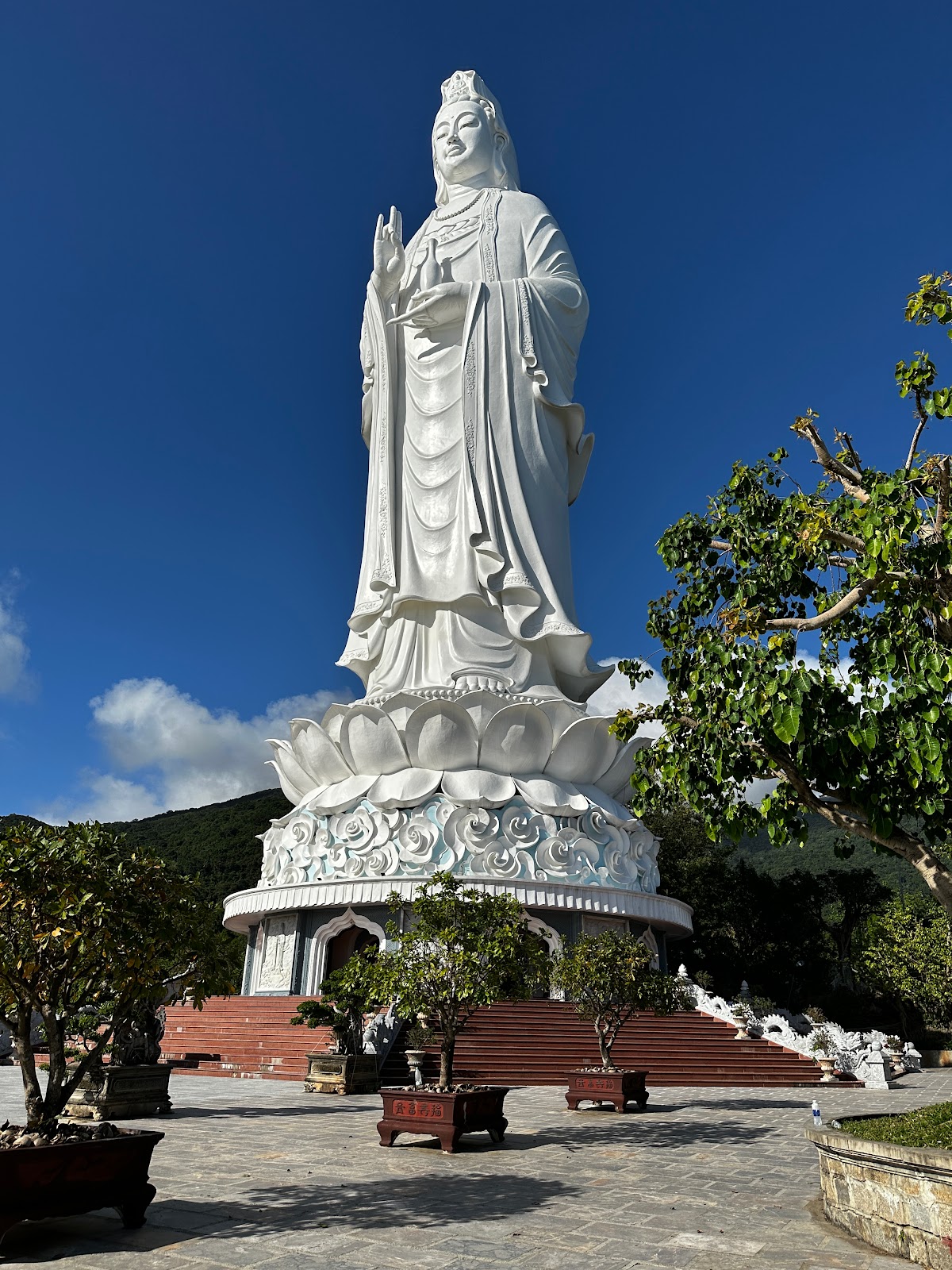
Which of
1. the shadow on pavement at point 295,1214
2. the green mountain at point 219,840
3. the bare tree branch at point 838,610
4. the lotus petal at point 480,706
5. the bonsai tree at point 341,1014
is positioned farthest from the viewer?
the green mountain at point 219,840

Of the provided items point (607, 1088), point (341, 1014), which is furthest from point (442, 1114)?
point (341, 1014)

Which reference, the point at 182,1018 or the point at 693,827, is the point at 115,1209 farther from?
the point at 693,827

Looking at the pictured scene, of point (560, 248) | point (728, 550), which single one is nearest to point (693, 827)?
point (560, 248)

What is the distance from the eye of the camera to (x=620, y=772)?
2211 centimetres

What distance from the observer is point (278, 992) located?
63.8 feet

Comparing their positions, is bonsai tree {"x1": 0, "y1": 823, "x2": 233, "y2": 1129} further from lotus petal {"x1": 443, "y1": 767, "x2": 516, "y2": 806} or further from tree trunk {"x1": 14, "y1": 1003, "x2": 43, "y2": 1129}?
lotus petal {"x1": 443, "y1": 767, "x2": 516, "y2": 806}

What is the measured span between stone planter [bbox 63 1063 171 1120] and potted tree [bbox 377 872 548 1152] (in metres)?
3.27

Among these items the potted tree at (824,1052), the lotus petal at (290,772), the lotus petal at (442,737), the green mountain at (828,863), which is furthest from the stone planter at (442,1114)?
the green mountain at (828,863)

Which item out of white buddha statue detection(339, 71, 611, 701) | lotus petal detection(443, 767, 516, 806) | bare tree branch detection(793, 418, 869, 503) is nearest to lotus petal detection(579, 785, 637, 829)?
lotus petal detection(443, 767, 516, 806)

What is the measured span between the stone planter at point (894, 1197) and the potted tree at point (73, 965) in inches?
151

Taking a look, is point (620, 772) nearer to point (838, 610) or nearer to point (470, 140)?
point (838, 610)

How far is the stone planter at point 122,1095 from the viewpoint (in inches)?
413

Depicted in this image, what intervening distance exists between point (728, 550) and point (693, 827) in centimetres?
2635

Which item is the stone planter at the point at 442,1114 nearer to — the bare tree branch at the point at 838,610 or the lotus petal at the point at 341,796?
the bare tree branch at the point at 838,610
